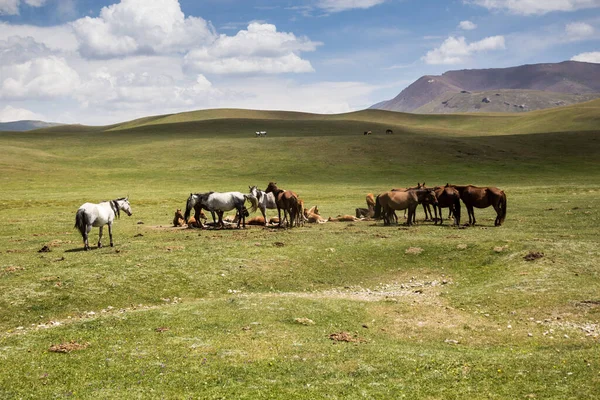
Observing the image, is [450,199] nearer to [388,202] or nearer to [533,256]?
[388,202]

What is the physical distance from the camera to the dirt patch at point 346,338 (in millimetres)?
13094

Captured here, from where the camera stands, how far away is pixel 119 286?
1766 centimetres

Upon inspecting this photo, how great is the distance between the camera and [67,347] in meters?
12.2

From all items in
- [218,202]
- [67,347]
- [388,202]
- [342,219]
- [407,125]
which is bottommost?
[67,347]

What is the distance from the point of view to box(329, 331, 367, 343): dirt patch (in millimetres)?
13094

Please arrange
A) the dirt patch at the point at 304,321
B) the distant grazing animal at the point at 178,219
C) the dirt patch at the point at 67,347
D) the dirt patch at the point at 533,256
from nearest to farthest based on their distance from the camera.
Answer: the dirt patch at the point at 67,347
the dirt patch at the point at 304,321
the dirt patch at the point at 533,256
the distant grazing animal at the point at 178,219


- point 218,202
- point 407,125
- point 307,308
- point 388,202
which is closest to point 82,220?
point 218,202

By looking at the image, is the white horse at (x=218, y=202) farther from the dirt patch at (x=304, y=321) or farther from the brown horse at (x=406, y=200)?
the dirt patch at (x=304, y=321)

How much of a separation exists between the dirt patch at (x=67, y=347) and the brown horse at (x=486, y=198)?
23.1m

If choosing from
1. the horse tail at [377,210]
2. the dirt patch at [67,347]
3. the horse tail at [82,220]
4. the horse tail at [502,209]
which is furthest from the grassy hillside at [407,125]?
the dirt patch at [67,347]

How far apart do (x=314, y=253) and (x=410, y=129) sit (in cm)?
12379

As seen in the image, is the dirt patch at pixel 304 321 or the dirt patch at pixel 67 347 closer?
the dirt patch at pixel 67 347

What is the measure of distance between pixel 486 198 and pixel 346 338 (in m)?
19.4

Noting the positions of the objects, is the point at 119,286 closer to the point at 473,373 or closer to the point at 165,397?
the point at 165,397
